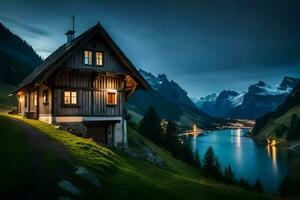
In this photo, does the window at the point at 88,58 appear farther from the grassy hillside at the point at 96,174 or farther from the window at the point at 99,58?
the grassy hillside at the point at 96,174

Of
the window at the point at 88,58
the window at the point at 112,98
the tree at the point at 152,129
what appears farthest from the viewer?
the tree at the point at 152,129

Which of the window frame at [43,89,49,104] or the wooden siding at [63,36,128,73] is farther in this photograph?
the window frame at [43,89,49,104]

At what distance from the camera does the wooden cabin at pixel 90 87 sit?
32.0 m

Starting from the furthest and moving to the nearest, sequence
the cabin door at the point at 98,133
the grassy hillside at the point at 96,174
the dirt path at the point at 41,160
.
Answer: the cabin door at the point at 98,133, the grassy hillside at the point at 96,174, the dirt path at the point at 41,160

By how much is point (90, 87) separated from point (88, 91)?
53 centimetres

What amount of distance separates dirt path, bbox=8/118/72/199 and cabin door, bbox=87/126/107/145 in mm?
8605

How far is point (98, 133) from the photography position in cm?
3575

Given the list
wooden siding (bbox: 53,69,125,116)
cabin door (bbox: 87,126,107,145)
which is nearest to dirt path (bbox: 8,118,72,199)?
wooden siding (bbox: 53,69,125,116)

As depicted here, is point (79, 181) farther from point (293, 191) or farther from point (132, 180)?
point (293, 191)

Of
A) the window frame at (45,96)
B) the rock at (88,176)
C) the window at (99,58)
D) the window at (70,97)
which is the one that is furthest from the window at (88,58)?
the rock at (88,176)

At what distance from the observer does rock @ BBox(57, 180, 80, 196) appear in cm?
1352

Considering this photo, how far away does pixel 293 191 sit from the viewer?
56875mm

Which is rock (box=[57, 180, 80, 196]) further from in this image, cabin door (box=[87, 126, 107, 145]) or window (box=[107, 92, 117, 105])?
window (box=[107, 92, 117, 105])

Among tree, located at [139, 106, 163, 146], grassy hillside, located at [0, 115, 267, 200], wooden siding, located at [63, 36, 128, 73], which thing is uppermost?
wooden siding, located at [63, 36, 128, 73]
